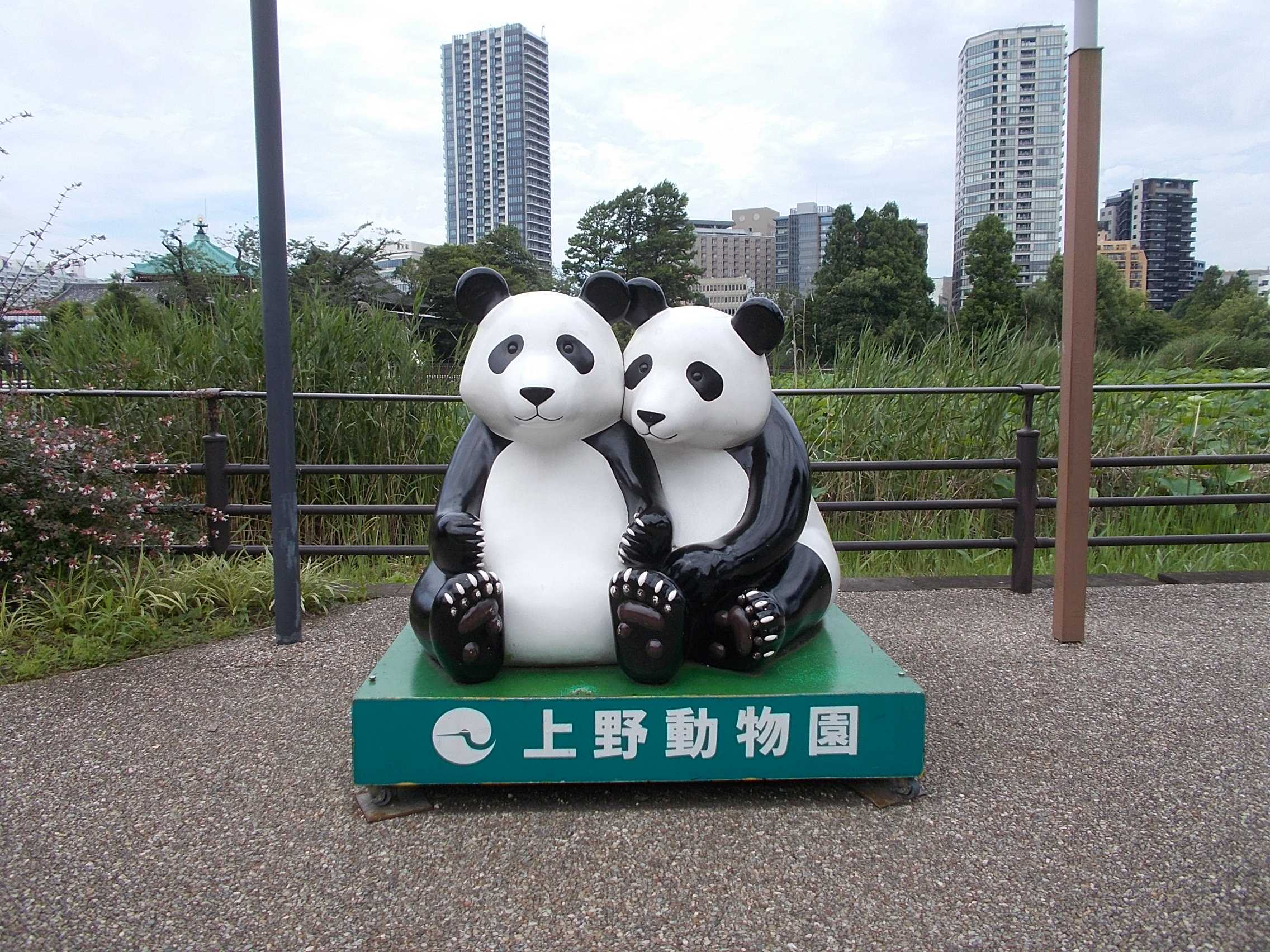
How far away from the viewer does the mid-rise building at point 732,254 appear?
1978cm

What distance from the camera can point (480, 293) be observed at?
2398mm

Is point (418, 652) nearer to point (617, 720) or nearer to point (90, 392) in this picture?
point (617, 720)

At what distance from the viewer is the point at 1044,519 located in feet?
15.8

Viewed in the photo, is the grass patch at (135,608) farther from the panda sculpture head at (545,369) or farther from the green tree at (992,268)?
the green tree at (992,268)

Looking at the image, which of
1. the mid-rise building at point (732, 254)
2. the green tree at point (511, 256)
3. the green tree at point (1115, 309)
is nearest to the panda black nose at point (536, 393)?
the mid-rise building at point (732, 254)

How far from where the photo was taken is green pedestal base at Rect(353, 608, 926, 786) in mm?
2084

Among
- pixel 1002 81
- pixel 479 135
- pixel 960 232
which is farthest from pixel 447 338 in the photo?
pixel 1002 81

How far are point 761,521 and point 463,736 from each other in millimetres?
876

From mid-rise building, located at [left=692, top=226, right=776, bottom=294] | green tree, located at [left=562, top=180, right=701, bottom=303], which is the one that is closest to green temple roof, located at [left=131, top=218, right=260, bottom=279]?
green tree, located at [left=562, top=180, right=701, bottom=303]

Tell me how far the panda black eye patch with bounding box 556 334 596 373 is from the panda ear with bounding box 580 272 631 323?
0.60ft

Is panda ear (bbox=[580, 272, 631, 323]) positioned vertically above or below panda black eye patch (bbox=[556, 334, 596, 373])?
above

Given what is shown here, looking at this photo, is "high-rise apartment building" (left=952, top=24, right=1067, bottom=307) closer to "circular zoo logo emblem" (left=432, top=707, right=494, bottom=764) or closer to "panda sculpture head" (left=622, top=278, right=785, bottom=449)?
"panda sculpture head" (left=622, top=278, right=785, bottom=449)

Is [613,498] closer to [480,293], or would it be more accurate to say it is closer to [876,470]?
[480,293]


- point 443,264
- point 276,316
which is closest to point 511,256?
point 443,264
